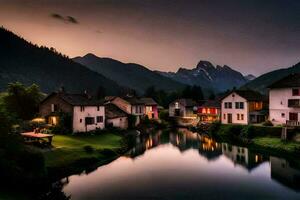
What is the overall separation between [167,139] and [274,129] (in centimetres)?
2189

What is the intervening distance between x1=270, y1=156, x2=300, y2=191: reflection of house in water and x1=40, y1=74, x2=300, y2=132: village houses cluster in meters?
16.0

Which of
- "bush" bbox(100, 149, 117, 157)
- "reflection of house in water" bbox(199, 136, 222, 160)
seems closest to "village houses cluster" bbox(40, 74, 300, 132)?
"bush" bbox(100, 149, 117, 157)

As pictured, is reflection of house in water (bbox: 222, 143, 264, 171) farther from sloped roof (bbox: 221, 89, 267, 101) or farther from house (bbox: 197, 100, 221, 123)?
house (bbox: 197, 100, 221, 123)

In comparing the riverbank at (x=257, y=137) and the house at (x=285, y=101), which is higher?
the house at (x=285, y=101)

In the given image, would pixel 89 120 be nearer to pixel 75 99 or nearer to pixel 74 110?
pixel 74 110

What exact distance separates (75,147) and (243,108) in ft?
140

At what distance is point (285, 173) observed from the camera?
3722 cm

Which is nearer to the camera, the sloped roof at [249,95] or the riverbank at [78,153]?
the riverbank at [78,153]

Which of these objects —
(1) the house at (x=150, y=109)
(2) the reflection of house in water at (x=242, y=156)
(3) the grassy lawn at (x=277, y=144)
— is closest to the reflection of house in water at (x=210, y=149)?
(2) the reflection of house in water at (x=242, y=156)

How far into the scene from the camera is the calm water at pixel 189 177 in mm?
29578

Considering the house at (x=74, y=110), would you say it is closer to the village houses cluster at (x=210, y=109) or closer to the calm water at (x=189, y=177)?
the village houses cluster at (x=210, y=109)

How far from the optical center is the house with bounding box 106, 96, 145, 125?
81.8 metres

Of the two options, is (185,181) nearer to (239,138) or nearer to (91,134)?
(91,134)

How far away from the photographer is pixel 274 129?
56531 millimetres
